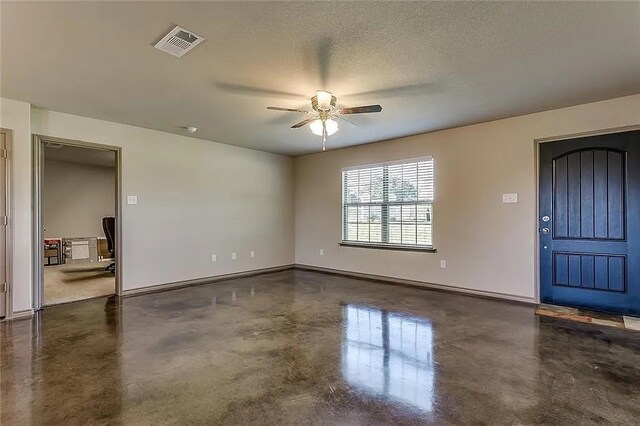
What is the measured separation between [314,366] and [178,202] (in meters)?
3.96

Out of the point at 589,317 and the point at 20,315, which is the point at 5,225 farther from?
the point at 589,317

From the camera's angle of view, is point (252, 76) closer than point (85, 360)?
No

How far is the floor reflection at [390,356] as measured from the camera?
2.26 m

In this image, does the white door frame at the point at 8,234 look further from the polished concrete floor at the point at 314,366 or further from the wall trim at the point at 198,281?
the wall trim at the point at 198,281

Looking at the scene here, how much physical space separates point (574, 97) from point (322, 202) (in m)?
4.33

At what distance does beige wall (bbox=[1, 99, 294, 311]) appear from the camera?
3.89 meters

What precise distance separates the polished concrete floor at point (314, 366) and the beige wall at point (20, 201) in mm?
423

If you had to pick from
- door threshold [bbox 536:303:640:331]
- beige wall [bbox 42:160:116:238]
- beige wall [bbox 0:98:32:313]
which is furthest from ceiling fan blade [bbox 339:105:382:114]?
beige wall [bbox 42:160:116:238]

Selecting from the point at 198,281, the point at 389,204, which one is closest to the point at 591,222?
the point at 389,204

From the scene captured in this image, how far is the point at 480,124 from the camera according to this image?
4.83m

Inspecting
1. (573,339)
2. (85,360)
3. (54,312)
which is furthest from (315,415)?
(54,312)

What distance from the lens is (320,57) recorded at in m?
2.77

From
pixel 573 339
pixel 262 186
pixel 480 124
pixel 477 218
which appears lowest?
pixel 573 339

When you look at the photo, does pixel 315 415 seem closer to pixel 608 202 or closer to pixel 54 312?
pixel 54 312
